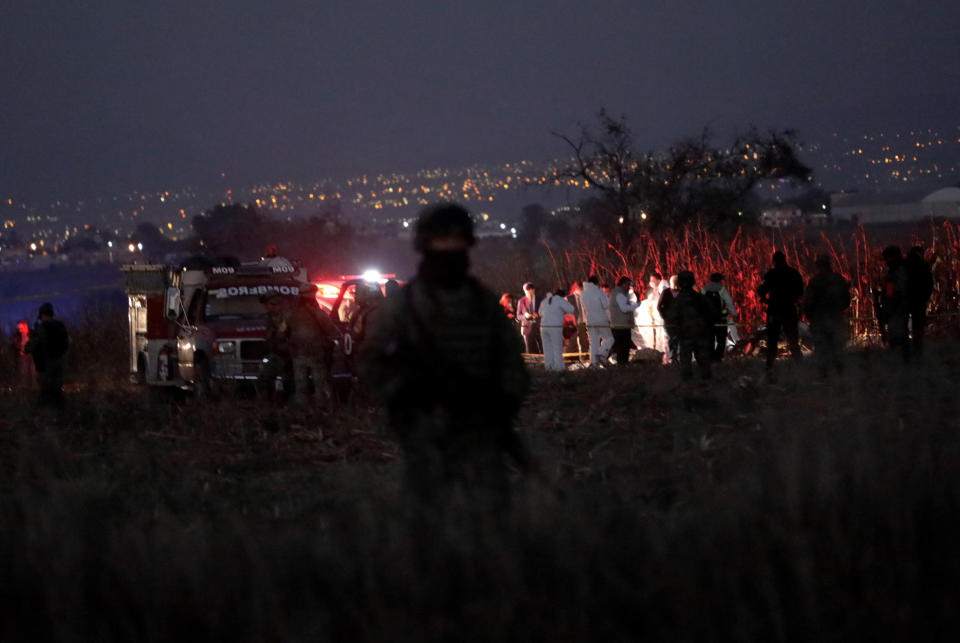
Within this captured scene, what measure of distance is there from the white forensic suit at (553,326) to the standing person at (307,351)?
7.97m

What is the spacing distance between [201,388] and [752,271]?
510 inches

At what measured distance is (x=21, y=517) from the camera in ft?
19.7

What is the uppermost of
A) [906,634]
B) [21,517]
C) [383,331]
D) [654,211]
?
[654,211]

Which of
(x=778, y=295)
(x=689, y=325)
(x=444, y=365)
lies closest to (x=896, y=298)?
(x=778, y=295)

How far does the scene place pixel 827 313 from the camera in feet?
50.7

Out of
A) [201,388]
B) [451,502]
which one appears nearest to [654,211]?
[201,388]

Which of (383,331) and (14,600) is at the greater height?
(383,331)

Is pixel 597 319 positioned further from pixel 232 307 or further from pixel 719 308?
pixel 232 307

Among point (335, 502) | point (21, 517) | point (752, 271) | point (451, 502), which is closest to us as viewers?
point (451, 502)

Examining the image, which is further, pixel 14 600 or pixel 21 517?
pixel 21 517

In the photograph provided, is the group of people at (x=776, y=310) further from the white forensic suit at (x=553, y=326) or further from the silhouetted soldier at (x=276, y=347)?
the silhouetted soldier at (x=276, y=347)

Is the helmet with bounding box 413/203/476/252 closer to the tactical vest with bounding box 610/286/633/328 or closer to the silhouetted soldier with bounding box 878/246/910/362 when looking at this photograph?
the silhouetted soldier with bounding box 878/246/910/362

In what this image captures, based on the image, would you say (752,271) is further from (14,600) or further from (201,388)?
(14,600)

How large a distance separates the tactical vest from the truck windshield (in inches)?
240
